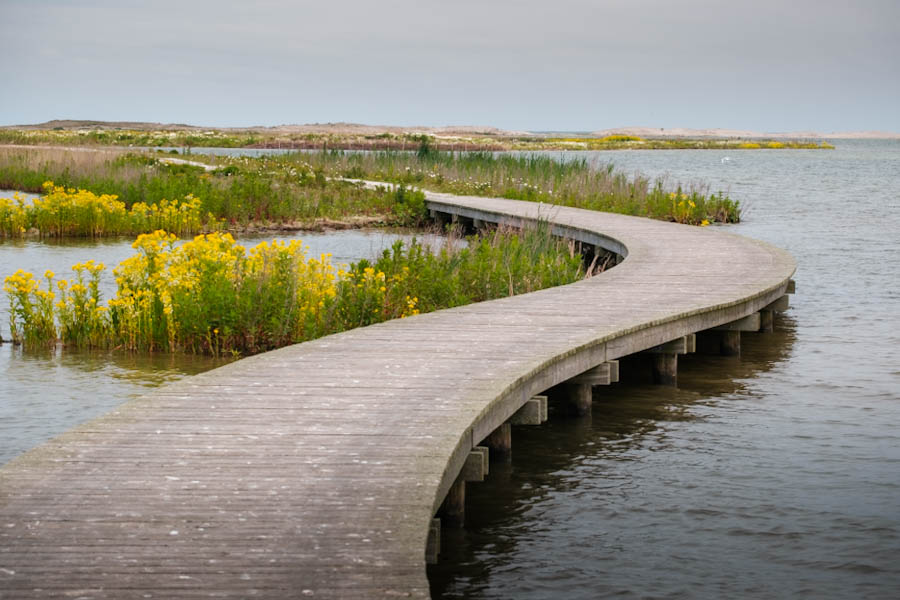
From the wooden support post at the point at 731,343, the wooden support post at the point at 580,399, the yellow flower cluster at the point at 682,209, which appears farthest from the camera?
the yellow flower cluster at the point at 682,209

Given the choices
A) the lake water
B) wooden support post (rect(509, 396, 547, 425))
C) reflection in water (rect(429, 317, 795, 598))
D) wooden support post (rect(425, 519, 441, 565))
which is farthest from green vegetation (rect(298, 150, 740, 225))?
wooden support post (rect(425, 519, 441, 565))

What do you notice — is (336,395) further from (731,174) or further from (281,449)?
(731,174)

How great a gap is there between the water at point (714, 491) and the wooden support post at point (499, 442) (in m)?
0.13

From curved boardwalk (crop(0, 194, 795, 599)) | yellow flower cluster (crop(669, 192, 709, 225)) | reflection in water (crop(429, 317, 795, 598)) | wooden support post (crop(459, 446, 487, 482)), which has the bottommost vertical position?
reflection in water (crop(429, 317, 795, 598))

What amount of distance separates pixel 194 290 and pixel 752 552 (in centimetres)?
653

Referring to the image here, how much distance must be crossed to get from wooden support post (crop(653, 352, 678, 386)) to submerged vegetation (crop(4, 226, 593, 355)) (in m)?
2.10

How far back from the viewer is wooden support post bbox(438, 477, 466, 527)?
6.32 metres

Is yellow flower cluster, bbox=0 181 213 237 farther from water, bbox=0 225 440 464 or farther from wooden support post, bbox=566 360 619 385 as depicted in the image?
wooden support post, bbox=566 360 619 385

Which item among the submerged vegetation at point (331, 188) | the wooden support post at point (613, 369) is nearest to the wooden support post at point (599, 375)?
the wooden support post at point (613, 369)

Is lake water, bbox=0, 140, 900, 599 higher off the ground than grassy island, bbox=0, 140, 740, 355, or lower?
lower

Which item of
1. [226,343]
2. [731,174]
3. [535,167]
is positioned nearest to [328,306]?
[226,343]

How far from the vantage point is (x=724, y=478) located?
750 cm

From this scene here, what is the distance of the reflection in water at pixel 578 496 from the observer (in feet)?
19.1

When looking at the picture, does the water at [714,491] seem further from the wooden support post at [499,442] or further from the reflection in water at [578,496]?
the wooden support post at [499,442]
